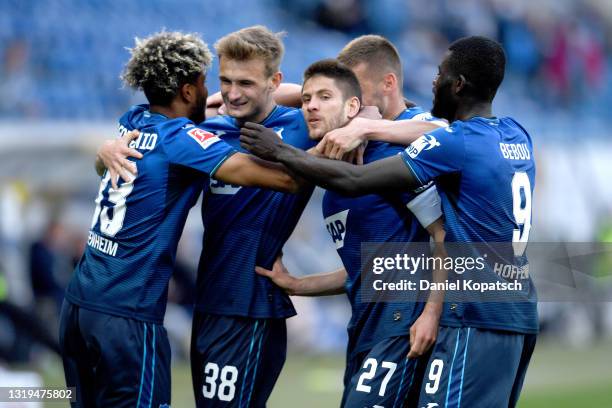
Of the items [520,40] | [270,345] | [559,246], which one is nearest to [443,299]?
[270,345]

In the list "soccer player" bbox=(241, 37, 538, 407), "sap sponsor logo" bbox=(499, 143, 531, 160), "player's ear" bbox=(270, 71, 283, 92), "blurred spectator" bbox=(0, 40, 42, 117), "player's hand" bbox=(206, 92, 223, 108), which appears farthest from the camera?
"blurred spectator" bbox=(0, 40, 42, 117)

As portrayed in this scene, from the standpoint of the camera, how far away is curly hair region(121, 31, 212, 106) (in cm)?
643

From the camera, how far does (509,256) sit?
20.0 ft

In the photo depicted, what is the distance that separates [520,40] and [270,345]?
1785 cm

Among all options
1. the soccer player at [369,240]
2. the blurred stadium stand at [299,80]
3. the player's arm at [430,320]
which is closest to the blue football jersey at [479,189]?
the player's arm at [430,320]

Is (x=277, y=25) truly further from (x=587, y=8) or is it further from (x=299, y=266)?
(x=587, y=8)

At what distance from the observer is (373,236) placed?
655 cm

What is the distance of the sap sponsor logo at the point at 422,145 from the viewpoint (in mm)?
5973

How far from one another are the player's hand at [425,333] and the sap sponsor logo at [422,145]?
3.02 ft

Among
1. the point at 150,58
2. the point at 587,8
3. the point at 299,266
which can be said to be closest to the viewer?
the point at 150,58

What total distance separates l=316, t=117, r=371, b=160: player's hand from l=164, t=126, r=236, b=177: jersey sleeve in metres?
0.53

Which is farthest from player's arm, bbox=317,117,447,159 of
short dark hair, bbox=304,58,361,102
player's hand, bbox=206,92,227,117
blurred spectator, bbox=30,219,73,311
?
blurred spectator, bbox=30,219,73,311

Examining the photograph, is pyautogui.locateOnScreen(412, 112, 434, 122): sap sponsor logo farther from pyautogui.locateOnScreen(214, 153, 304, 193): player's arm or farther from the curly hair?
the curly hair

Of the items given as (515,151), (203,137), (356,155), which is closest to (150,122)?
(203,137)
